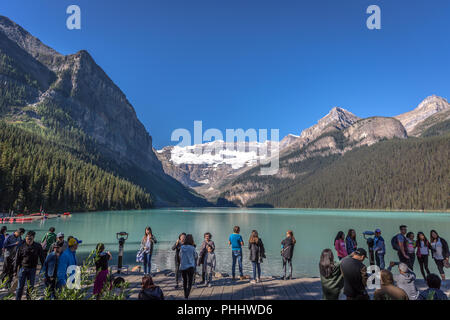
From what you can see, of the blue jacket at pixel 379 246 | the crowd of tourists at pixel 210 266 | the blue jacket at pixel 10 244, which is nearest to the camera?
the crowd of tourists at pixel 210 266

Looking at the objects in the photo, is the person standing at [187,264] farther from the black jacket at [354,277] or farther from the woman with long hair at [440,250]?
the woman with long hair at [440,250]

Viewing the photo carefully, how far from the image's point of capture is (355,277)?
6938 millimetres

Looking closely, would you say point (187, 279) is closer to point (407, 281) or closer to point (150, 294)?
point (150, 294)

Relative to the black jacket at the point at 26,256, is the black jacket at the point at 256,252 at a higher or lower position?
lower

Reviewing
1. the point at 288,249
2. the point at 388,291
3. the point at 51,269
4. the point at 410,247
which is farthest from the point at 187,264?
the point at 410,247

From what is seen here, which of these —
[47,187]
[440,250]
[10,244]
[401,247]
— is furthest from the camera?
[47,187]

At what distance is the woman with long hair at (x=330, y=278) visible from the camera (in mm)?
7559

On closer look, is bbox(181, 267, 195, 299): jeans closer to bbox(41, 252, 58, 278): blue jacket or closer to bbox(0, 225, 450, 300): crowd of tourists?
bbox(0, 225, 450, 300): crowd of tourists

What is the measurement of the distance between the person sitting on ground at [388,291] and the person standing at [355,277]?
24.5 inches

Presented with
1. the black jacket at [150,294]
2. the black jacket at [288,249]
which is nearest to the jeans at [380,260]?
the black jacket at [288,249]

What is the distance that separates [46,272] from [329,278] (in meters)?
9.23

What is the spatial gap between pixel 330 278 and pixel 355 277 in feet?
3.13
